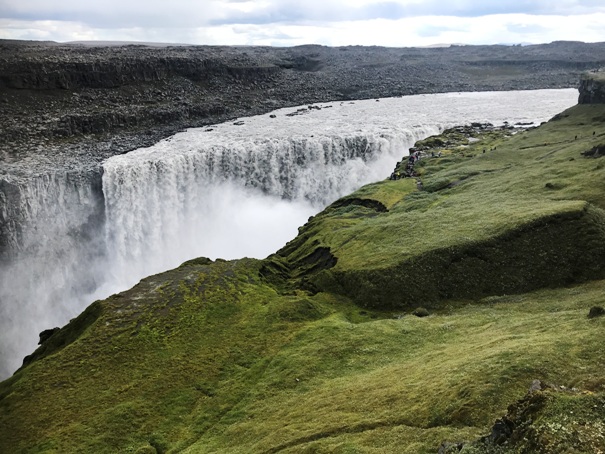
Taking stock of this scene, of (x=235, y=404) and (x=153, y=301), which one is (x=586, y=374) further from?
(x=153, y=301)

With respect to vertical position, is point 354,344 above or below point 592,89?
below

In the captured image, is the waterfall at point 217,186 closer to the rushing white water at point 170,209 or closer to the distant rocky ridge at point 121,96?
the rushing white water at point 170,209

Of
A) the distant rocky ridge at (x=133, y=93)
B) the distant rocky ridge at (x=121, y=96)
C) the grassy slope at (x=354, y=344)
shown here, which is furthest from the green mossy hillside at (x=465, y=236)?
the distant rocky ridge at (x=133, y=93)

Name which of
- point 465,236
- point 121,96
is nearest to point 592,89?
point 465,236

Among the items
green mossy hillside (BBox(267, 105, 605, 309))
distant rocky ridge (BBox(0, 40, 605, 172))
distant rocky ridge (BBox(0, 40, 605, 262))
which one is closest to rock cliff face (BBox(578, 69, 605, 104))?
distant rocky ridge (BBox(0, 40, 605, 262))

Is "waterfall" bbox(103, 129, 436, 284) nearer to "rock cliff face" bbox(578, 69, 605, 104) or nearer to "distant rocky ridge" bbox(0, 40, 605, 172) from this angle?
"distant rocky ridge" bbox(0, 40, 605, 172)

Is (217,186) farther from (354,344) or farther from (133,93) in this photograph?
(133,93)
